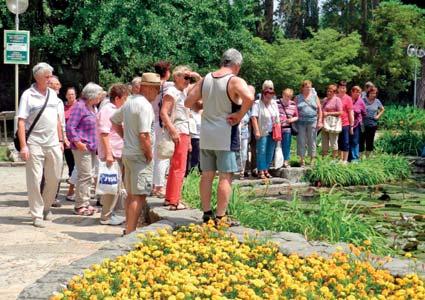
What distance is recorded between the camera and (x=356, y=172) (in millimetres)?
11898

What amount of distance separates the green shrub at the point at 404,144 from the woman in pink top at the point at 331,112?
2.50 metres

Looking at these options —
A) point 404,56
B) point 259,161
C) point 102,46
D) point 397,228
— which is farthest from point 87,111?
point 404,56

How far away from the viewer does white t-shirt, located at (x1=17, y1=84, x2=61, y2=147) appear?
7973mm

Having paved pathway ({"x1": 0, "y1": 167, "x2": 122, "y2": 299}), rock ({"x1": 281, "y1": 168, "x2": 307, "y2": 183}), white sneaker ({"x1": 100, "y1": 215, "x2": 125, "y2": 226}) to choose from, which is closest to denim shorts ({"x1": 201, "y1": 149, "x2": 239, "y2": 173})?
paved pathway ({"x1": 0, "y1": 167, "x2": 122, "y2": 299})

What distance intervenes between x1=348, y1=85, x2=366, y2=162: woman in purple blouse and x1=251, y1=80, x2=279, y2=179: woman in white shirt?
2490 millimetres

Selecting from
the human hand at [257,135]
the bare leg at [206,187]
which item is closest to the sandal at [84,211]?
the bare leg at [206,187]

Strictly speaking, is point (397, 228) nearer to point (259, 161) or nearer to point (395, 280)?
point (395, 280)

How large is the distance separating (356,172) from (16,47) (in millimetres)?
6469

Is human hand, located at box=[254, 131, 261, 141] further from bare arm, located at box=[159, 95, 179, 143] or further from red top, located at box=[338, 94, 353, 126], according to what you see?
bare arm, located at box=[159, 95, 179, 143]

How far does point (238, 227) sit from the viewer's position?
639 cm

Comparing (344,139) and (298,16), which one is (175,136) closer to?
(344,139)

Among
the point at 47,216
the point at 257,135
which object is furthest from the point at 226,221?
the point at 257,135

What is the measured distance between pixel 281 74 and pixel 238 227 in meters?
23.2

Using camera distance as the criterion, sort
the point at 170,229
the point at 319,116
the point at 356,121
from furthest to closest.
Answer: the point at 356,121
the point at 319,116
the point at 170,229
